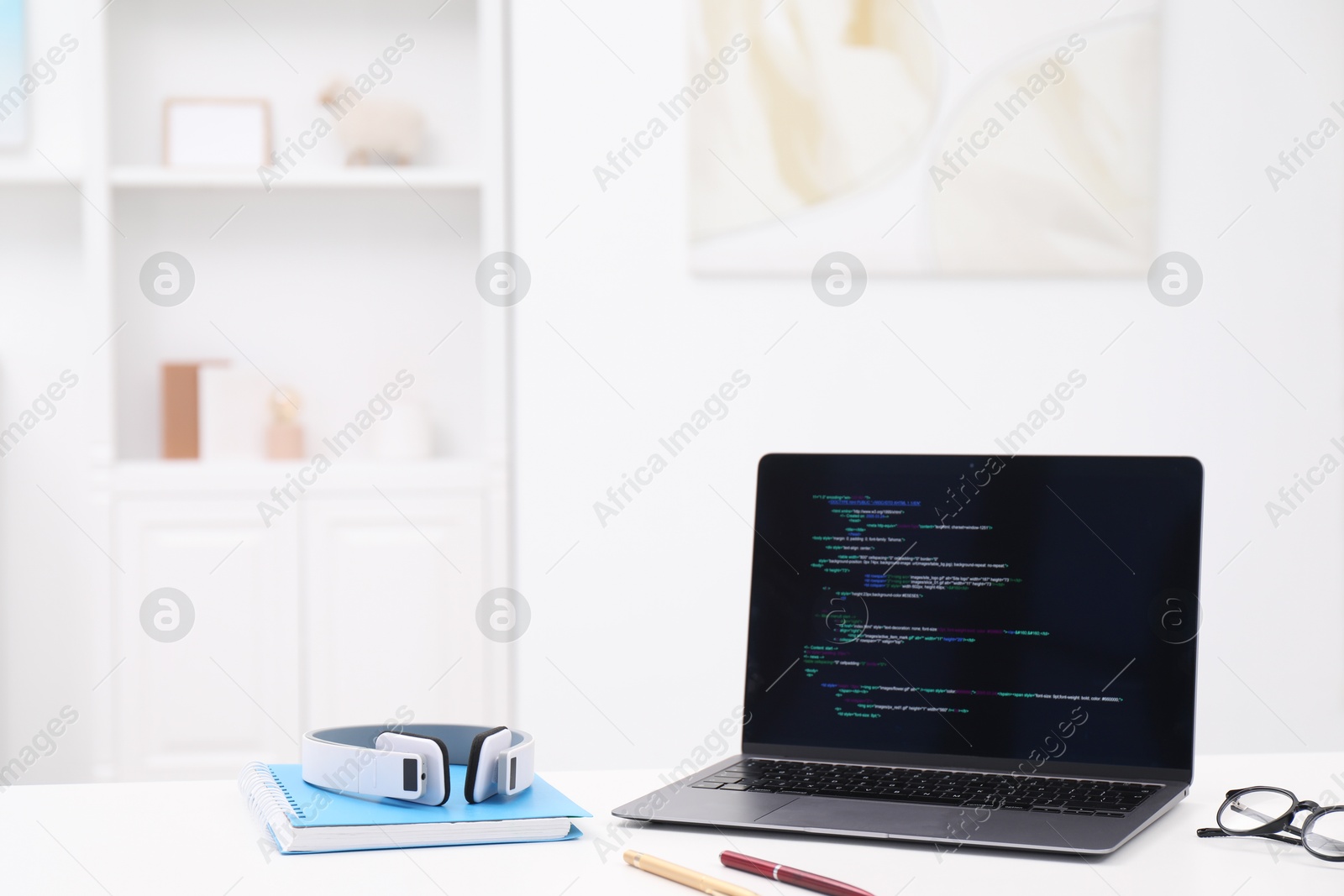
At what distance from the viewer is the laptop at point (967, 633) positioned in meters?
0.95

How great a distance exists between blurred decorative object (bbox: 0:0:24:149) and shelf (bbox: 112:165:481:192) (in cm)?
28

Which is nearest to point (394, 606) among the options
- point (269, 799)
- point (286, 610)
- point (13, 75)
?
point (286, 610)

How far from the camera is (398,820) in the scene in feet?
2.70

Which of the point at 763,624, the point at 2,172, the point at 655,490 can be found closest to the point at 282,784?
the point at 763,624

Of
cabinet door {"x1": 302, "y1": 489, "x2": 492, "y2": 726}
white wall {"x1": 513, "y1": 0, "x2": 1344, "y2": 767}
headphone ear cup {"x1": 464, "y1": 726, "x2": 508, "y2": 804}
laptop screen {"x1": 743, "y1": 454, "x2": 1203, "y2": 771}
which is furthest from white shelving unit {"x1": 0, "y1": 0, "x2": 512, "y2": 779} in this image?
headphone ear cup {"x1": 464, "y1": 726, "x2": 508, "y2": 804}

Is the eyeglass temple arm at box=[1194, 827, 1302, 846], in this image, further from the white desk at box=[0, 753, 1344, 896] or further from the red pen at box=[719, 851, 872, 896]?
the red pen at box=[719, 851, 872, 896]

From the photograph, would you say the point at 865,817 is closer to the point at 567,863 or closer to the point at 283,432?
the point at 567,863

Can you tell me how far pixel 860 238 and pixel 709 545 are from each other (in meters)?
0.71

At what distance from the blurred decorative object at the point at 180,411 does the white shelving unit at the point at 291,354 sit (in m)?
0.04

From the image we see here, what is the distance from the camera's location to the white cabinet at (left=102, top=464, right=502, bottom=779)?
7.68 feet

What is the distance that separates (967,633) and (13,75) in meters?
2.48

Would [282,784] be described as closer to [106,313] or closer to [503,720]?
[503,720]

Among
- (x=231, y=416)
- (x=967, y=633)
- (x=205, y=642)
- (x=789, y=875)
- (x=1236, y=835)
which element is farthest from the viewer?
(x=231, y=416)

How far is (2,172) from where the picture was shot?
2400 millimetres
